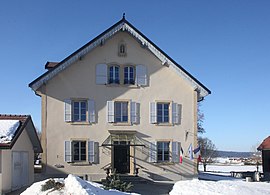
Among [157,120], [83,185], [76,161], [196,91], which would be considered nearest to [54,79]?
[76,161]

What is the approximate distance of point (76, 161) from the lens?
75.6ft

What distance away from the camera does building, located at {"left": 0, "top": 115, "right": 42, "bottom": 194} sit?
642 inches

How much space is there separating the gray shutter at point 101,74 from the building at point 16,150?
17.1 feet

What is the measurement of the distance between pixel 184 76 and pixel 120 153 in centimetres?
611

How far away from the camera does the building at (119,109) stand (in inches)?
906

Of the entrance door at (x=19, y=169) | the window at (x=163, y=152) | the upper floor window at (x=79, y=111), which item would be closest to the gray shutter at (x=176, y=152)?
the window at (x=163, y=152)

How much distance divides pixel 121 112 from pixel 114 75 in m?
2.28

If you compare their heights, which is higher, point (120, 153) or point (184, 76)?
point (184, 76)

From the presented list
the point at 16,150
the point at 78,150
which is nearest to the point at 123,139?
the point at 78,150

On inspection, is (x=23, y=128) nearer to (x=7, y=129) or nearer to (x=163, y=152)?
(x=7, y=129)

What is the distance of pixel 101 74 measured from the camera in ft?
77.8

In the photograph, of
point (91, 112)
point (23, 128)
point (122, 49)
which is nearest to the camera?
point (23, 128)

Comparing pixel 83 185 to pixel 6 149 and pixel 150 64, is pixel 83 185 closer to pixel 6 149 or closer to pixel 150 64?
pixel 6 149

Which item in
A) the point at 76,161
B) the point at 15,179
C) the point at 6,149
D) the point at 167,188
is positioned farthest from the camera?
the point at 76,161
